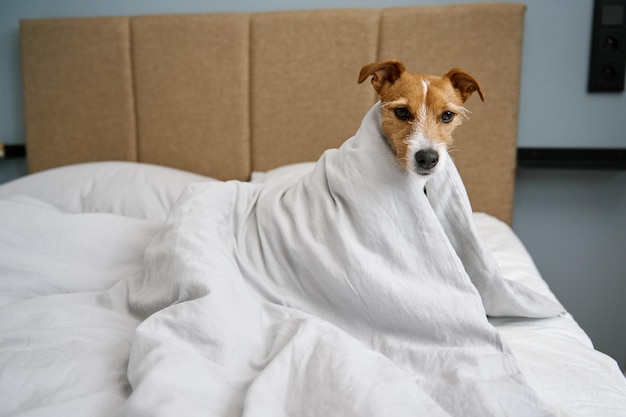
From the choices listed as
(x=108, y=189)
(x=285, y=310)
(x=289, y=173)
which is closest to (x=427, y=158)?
(x=285, y=310)

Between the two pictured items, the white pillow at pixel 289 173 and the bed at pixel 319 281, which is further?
the white pillow at pixel 289 173

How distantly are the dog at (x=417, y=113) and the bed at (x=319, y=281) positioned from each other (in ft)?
0.18

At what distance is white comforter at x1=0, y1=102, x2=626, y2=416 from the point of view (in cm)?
65

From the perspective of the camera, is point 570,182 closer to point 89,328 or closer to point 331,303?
point 331,303

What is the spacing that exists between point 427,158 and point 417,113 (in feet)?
0.42

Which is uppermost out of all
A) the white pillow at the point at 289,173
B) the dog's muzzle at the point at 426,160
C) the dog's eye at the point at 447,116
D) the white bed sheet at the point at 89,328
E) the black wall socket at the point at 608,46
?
the black wall socket at the point at 608,46

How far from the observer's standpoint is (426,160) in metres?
0.90

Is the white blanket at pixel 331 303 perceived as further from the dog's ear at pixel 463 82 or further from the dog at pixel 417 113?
the dog's ear at pixel 463 82

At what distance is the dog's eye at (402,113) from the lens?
988 mm

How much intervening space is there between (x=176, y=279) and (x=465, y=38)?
151 centimetres

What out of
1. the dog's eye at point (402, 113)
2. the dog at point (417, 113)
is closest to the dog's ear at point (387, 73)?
the dog at point (417, 113)

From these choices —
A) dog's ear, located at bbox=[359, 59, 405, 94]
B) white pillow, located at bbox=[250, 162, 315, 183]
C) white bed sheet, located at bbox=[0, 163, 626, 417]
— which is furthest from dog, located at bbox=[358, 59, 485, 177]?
white pillow, located at bbox=[250, 162, 315, 183]

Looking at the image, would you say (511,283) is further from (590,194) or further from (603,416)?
(590,194)

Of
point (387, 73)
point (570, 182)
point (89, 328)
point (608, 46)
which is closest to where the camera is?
point (89, 328)
